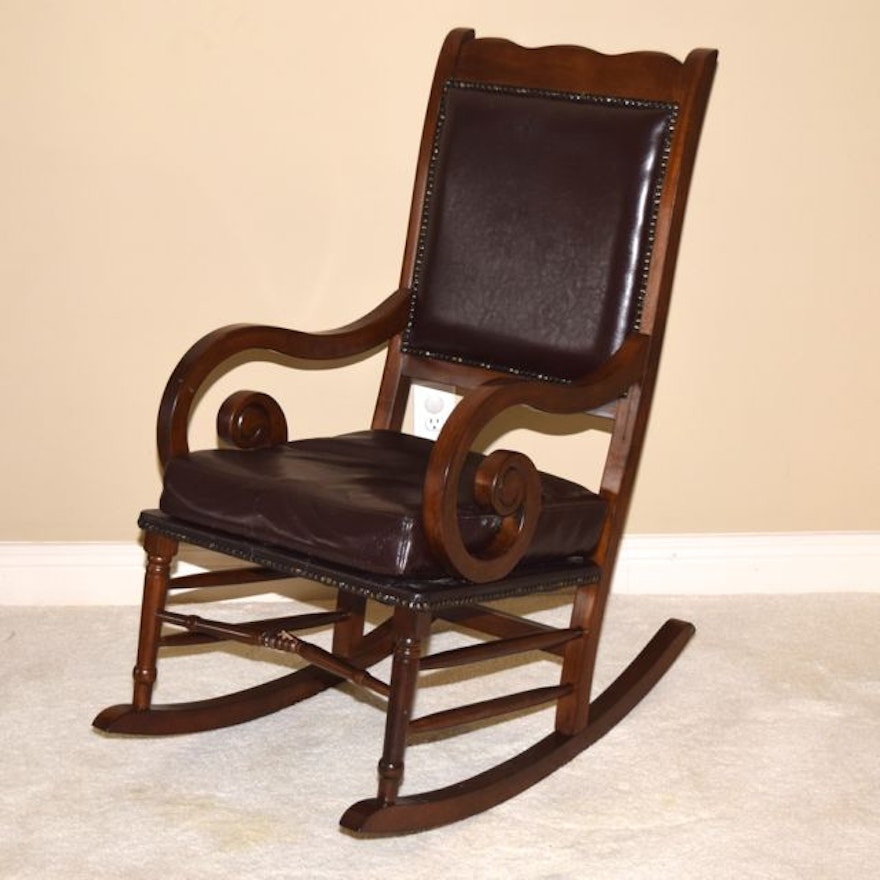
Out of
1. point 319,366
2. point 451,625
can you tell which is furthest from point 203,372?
point 451,625

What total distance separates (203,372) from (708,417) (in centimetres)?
116

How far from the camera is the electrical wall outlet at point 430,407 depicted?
291 centimetres

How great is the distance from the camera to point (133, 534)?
2.98 metres

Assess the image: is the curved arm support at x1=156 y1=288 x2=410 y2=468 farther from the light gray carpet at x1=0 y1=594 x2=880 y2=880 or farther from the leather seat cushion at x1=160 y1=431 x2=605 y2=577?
the light gray carpet at x1=0 y1=594 x2=880 y2=880

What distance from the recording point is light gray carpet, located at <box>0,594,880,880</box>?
2.03m

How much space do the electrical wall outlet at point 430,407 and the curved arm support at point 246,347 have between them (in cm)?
31

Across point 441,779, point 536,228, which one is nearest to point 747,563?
point 536,228

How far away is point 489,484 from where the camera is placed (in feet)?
6.73

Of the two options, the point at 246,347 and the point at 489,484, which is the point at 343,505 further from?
the point at 246,347

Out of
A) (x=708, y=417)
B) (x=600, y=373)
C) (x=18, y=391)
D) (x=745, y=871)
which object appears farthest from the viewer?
(x=708, y=417)

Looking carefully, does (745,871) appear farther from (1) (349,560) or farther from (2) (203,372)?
(2) (203,372)

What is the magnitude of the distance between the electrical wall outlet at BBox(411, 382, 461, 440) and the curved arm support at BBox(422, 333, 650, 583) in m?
0.67

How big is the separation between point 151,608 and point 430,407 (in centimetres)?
80

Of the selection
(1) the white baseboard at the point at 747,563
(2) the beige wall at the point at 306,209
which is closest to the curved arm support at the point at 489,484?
(2) the beige wall at the point at 306,209
